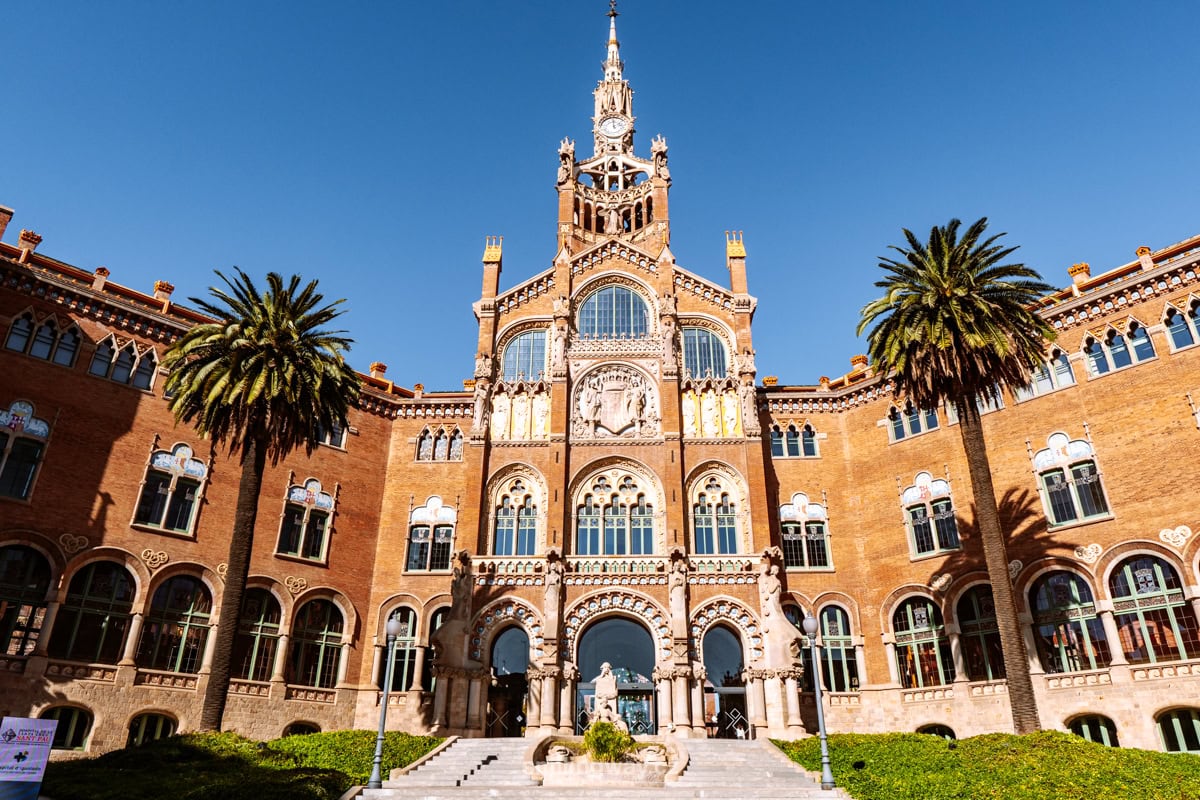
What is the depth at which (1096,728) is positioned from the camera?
29516 millimetres

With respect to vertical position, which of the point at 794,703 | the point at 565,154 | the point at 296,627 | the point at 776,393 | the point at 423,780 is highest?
the point at 565,154

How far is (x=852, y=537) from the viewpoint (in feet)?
127

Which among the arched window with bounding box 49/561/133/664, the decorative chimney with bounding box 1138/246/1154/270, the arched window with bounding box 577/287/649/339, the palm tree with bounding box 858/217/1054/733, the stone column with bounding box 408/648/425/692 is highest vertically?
the arched window with bounding box 577/287/649/339

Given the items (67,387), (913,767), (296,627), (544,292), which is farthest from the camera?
(544,292)

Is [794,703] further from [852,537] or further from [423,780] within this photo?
[423,780]

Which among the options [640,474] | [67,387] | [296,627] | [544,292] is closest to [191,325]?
[67,387]

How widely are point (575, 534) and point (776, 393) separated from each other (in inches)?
515

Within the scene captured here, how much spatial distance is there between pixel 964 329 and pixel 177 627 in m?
31.6

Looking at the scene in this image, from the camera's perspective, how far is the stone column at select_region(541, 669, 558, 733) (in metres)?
32.8

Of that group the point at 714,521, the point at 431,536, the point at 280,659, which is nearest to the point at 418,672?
the point at 280,659

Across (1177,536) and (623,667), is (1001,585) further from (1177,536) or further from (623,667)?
(623,667)

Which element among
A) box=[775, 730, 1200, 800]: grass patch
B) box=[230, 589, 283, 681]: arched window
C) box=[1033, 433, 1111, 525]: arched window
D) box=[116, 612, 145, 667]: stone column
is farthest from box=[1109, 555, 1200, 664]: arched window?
box=[116, 612, 145, 667]: stone column

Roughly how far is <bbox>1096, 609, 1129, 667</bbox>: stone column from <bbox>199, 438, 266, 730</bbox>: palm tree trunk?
29.9 metres

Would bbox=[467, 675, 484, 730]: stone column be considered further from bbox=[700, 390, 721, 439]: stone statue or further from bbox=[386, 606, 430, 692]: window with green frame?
bbox=[700, 390, 721, 439]: stone statue
